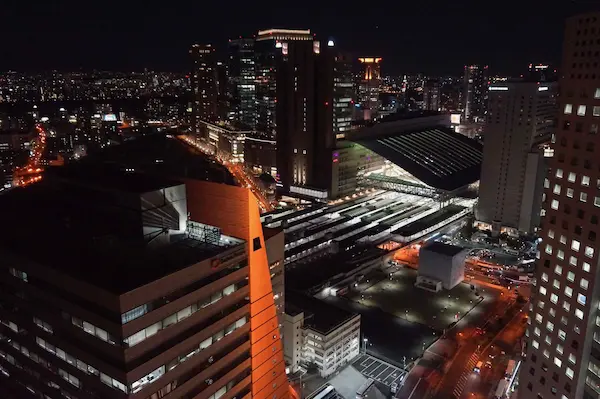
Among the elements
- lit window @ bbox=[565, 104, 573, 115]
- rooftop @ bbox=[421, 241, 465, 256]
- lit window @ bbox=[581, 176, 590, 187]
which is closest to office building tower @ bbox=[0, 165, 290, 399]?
lit window @ bbox=[581, 176, 590, 187]

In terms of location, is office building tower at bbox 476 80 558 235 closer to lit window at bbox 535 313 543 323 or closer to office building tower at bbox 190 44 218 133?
lit window at bbox 535 313 543 323

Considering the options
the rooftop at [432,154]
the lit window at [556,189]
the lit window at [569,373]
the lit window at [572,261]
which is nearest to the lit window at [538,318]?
the lit window at [569,373]

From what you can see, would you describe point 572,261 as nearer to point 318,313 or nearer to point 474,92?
point 318,313

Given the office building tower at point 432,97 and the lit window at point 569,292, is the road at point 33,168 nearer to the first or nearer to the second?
the lit window at point 569,292

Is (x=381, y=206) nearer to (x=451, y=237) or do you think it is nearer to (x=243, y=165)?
(x=451, y=237)

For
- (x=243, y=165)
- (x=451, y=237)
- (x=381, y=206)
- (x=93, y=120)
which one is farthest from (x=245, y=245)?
(x=93, y=120)

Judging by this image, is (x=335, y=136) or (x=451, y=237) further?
(x=335, y=136)
